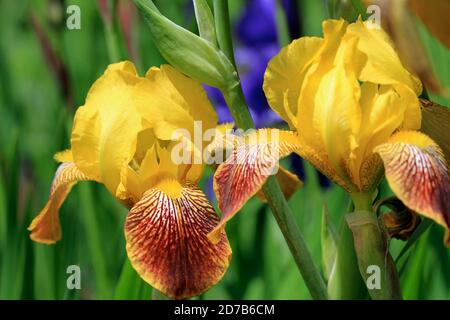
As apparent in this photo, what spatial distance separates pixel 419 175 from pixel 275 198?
0.17 m

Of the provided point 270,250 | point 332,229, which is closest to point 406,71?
point 332,229

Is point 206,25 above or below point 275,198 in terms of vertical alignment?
above

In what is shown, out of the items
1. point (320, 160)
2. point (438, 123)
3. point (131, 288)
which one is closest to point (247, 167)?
point (320, 160)

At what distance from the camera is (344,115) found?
846mm

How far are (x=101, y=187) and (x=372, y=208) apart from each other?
2.78 ft

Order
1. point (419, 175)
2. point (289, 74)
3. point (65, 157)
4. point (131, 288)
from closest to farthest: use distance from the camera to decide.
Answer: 1. point (419, 175)
2. point (289, 74)
3. point (65, 157)
4. point (131, 288)

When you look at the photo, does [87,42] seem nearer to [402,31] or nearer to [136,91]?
[136,91]

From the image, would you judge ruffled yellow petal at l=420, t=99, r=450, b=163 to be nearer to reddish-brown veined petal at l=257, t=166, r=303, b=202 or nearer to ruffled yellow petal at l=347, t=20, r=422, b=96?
ruffled yellow petal at l=347, t=20, r=422, b=96

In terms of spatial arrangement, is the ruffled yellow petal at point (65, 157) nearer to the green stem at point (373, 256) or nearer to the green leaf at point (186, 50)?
the green leaf at point (186, 50)

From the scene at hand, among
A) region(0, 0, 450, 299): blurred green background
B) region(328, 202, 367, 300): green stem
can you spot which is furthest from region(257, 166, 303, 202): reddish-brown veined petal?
region(328, 202, 367, 300): green stem

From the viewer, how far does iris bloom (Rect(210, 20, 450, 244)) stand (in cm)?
83

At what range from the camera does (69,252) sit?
4.49ft

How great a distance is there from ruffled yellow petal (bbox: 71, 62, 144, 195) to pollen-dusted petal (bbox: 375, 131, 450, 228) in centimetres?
25

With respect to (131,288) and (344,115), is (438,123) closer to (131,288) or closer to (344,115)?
(344,115)
